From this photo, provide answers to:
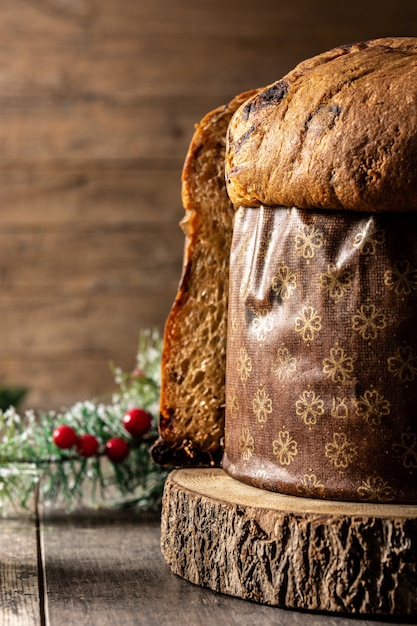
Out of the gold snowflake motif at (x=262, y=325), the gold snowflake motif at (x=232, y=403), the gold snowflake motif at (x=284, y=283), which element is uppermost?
the gold snowflake motif at (x=284, y=283)

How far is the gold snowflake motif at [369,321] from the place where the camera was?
0.89 meters

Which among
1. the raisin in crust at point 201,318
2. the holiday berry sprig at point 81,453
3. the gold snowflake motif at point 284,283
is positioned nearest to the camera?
the gold snowflake motif at point 284,283

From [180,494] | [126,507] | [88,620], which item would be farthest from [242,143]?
[126,507]

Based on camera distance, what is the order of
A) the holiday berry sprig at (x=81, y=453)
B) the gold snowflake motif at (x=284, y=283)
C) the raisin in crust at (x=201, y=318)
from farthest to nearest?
1. the holiday berry sprig at (x=81, y=453)
2. the raisin in crust at (x=201, y=318)
3. the gold snowflake motif at (x=284, y=283)

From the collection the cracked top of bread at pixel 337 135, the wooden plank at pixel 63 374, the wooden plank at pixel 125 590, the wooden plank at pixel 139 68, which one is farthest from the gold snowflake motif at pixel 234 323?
the wooden plank at pixel 139 68

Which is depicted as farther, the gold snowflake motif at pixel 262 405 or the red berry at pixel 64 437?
the red berry at pixel 64 437

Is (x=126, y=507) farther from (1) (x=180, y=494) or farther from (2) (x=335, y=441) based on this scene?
(2) (x=335, y=441)

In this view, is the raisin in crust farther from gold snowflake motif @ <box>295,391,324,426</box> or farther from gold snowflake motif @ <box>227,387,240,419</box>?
gold snowflake motif @ <box>295,391,324,426</box>

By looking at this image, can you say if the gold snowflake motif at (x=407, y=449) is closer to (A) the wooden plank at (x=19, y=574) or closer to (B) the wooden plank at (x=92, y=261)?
(A) the wooden plank at (x=19, y=574)

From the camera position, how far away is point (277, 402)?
0.95 meters

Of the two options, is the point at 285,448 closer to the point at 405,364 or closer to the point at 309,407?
the point at 309,407

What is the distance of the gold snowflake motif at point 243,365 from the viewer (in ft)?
3.23

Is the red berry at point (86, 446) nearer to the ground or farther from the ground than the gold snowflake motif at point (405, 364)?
nearer to the ground

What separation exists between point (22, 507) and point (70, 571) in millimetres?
281
